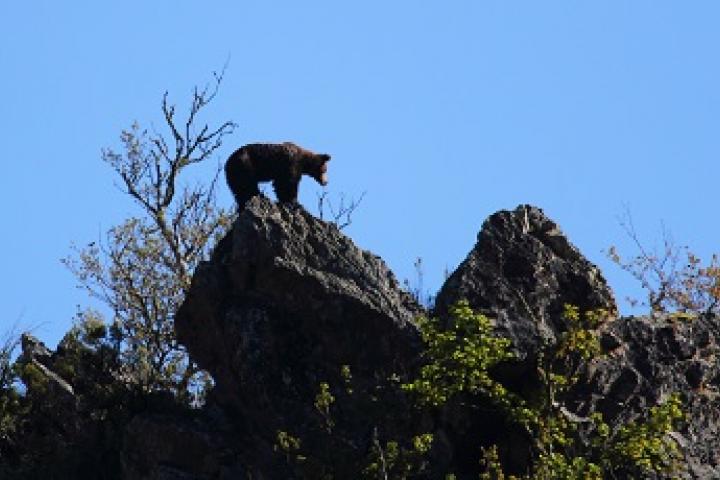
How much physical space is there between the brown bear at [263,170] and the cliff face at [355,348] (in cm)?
414

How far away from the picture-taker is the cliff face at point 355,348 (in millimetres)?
26266

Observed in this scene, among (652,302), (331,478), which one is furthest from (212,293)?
(652,302)

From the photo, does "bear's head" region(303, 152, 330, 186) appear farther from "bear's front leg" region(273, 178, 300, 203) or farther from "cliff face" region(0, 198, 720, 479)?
"cliff face" region(0, 198, 720, 479)

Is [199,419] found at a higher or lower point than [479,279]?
lower

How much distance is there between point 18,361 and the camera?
110 ft

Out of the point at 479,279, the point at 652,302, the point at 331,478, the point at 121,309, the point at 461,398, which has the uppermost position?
the point at 652,302

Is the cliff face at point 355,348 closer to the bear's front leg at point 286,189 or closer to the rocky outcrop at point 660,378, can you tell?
the rocky outcrop at point 660,378

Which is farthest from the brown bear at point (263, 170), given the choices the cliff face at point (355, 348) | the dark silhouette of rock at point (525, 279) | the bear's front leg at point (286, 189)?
the dark silhouette of rock at point (525, 279)

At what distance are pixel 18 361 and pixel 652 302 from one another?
15.5 meters

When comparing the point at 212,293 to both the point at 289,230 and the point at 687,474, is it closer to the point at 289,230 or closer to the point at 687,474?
the point at 289,230

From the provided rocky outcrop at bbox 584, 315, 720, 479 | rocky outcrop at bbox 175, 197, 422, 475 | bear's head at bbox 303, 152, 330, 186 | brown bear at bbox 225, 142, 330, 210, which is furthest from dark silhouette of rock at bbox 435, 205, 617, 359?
bear's head at bbox 303, 152, 330, 186

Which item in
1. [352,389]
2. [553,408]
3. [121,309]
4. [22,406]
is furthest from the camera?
[121,309]

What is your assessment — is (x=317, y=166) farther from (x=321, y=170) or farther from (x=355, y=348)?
(x=355, y=348)

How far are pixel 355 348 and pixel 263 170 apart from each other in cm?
681
